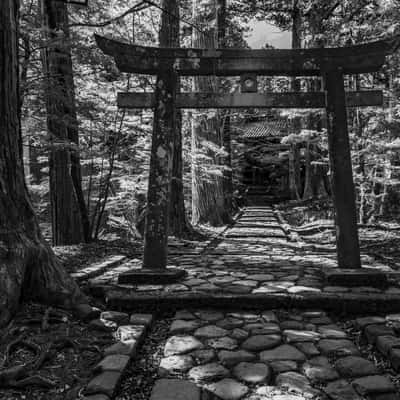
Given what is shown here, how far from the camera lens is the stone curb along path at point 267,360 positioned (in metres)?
A: 2.66

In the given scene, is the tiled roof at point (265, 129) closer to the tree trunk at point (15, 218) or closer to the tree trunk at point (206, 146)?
the tree trunk at point (206, 146)

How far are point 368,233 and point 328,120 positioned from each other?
554 centimetres

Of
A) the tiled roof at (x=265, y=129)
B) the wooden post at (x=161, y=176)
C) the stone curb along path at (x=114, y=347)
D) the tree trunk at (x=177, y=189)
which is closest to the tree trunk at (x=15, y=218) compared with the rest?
the stone curb along path at (x=114, y=347)

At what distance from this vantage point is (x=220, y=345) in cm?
347

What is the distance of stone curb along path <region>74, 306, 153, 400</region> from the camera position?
8.51 ft

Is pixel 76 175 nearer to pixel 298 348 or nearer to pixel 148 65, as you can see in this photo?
pixel 148 65

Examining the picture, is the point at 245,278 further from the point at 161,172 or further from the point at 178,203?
the point at 178,203

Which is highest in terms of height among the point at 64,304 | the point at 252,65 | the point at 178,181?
the point at 252,65

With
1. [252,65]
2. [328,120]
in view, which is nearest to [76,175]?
[252,65]

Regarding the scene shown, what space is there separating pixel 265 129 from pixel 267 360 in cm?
2572

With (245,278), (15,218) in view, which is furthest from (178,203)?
(15,218)

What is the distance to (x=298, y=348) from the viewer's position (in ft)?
11.1

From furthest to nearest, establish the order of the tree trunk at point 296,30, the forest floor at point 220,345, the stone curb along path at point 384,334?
the tree trunk at point 296,30
the stone curb along path at point 384,334
the forest floor at point 220,345

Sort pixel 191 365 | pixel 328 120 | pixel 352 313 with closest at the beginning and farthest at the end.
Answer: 1. pixel 191 365
2. pixel 352 313
3. pixel 328 120
